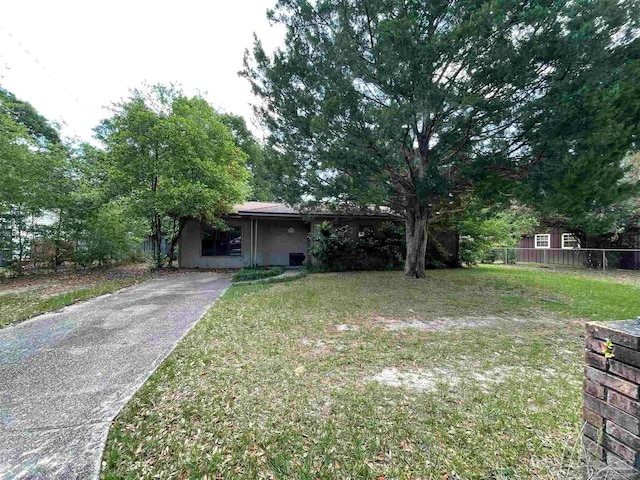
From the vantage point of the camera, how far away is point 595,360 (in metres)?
1.52

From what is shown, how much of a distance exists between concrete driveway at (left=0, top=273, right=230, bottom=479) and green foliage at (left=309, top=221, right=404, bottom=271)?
255 inches

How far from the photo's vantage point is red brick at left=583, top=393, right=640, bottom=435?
1.35 meters

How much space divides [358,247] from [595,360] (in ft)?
36.0

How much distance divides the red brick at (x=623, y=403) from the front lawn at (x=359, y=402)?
0.55 meters

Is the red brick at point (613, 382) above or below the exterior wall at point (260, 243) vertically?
below

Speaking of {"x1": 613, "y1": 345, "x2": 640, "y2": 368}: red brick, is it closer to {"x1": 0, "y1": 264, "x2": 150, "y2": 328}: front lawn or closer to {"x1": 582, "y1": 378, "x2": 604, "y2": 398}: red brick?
{"x1": 582, "y1": 378, "x2": 604, "y2": 398}: red brick

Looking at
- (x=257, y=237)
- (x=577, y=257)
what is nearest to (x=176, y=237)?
(x=257, y=237)

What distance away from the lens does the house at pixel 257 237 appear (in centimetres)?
1306

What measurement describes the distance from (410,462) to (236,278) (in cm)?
866

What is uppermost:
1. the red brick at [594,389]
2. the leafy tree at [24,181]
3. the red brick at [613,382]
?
the leafy tree at [24,181]

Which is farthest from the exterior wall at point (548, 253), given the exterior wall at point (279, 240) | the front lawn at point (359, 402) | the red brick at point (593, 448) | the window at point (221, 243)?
the red brick at point (593, 448)

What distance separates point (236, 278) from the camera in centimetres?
977

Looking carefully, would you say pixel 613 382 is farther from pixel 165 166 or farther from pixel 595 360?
pixel 165 166

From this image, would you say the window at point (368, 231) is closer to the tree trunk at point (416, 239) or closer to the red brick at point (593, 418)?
the tree trunk at point (416, 239)
